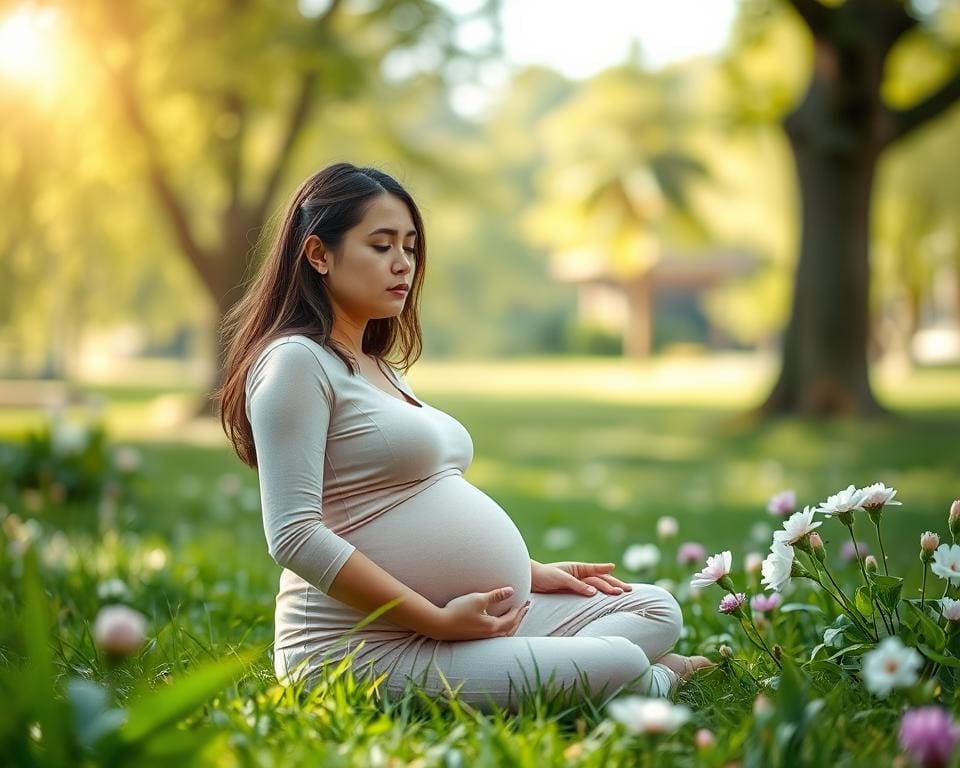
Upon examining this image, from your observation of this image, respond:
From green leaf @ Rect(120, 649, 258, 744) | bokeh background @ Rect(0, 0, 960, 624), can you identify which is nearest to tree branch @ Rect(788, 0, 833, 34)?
bokeh background @ Rect(0, 0, 960, 624)

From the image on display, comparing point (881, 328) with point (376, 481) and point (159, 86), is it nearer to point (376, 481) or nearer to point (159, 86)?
point (159, 86)

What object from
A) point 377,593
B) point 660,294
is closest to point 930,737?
point 377,593

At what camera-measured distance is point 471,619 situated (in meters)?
2.47

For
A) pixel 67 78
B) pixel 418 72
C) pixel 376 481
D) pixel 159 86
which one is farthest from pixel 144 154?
pixel 376 481

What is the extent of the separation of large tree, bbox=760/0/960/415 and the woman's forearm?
32.2ft

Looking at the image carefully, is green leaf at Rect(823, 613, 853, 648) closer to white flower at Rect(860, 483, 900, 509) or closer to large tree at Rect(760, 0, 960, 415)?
white flower at Rect(860, 483, 900, 509)

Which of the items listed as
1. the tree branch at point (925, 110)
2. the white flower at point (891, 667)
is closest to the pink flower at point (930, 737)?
the white flower at point (891, 667)

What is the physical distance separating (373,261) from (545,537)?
360 cm

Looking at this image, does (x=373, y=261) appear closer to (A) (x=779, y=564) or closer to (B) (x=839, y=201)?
(A) (x=779, y=564)

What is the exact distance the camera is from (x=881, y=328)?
119ft

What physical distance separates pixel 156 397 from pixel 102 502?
17.5m

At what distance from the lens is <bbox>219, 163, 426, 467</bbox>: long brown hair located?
104 inches

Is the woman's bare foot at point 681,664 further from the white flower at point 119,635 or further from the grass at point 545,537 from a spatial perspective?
the white flower at point 119,635

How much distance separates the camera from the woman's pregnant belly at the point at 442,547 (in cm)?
256
